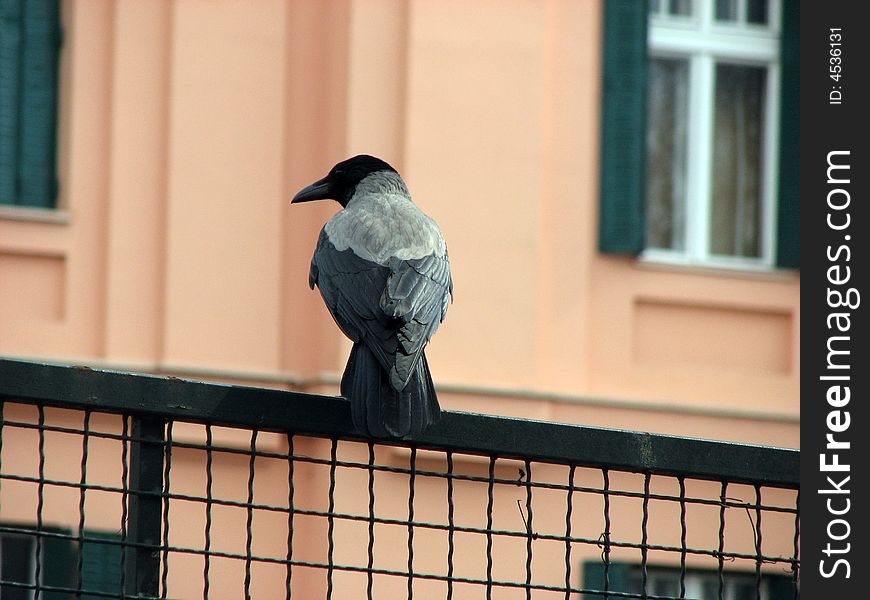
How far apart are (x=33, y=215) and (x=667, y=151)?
3943 mm

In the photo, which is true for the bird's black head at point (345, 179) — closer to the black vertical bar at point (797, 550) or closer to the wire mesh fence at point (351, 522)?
the wire mesh fence at point (351, 522)

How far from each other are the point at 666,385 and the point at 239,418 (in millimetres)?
6395

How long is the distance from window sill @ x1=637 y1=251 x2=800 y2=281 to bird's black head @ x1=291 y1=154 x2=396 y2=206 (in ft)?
12.3

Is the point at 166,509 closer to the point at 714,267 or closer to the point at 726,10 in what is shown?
the point at 714,267

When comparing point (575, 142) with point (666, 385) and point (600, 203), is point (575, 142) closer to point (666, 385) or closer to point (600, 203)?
point (600, 203)

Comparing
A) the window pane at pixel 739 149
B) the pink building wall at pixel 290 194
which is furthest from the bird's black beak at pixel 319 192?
the window pane at pixel 739 149

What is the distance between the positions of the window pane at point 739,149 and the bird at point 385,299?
4.67 metres

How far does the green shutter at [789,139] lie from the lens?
9.46 metres

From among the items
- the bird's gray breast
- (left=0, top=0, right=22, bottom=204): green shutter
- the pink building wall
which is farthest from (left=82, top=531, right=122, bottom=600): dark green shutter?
the bird's gray breast

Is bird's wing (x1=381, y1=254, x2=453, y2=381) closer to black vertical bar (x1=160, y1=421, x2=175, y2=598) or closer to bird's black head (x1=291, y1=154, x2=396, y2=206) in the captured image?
black vertical bar (x1=160, y1=421, x2=175, y2=598)

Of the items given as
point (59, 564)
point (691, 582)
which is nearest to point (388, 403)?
point (59, 564)

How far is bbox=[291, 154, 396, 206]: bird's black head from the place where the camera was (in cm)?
557

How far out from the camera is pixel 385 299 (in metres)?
4.04

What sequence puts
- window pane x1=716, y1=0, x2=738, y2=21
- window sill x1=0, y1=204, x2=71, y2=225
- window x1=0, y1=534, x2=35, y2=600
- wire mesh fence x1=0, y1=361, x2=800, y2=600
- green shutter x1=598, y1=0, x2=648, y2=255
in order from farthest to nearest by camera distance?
window pane x1=716, y1=0, x2=738, y2=21 < green shutter x1=598, y1=0, x2=648, y2=255 < window sill x1=0, y1=204, x2=71, y2=225 < window x1=0, y1=534, x2=35, y2=600 < wire mesh fence x1=0, y1=361, x2=800, y2=600
